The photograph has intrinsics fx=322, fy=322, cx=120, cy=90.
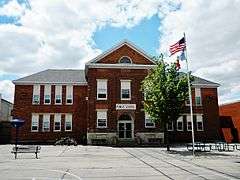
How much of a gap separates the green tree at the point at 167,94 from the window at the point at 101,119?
31.3 ft

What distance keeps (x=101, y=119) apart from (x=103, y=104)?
1814 millimetres

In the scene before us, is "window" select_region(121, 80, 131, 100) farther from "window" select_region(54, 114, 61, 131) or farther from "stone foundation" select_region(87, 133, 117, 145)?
"window" select_region(54, 114, 61, 131)

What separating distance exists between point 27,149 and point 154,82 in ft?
43.1

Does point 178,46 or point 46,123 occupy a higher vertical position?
point 178,46

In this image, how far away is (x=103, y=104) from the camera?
38.8 m

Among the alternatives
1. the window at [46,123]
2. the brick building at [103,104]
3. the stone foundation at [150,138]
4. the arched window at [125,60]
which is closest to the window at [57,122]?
the brick building at [103,104]

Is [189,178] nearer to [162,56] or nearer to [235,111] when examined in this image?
[162,56]

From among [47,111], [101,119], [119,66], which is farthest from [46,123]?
[119,66]

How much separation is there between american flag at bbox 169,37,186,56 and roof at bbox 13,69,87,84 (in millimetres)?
19655

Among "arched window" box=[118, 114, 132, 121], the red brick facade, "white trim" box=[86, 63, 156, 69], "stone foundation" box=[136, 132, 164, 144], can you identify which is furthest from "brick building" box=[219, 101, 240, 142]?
the red brick facade

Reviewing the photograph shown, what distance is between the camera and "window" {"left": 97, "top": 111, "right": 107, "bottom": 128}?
38.4 m

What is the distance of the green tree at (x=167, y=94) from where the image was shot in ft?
94.1

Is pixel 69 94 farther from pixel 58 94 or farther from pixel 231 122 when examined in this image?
pixel 231 122

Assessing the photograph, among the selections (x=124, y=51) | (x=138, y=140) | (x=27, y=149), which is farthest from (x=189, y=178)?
(x=124, y=51)
